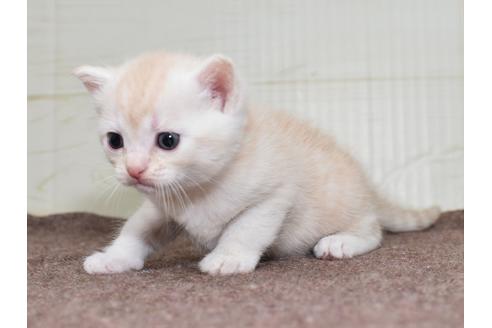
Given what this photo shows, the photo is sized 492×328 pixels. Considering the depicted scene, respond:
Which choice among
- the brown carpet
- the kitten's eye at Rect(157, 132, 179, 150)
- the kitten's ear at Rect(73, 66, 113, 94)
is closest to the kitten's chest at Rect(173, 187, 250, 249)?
the brown carpet

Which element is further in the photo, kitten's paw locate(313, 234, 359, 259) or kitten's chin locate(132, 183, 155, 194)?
kitten's paw locate(313, 234, 359, 259)

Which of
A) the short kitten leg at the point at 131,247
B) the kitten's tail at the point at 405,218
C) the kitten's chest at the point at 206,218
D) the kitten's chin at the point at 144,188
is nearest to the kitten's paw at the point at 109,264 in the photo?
the short kitten leg at the point at 131,247

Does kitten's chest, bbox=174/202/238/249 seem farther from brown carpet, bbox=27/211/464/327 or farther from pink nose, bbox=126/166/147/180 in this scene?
pink nose, bbox=126/166/147/180

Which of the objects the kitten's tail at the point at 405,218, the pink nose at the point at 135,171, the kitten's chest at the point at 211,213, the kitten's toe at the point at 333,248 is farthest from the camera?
the kitten's tail at the point at 405,218

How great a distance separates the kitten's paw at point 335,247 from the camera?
1.83 meters

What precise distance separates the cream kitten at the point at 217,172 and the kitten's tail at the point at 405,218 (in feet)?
0.82

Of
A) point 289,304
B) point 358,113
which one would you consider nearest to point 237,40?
point 358,113

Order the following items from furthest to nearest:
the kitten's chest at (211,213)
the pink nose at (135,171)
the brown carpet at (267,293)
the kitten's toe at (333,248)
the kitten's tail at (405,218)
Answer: the kitten's tail at (405,218) < the kitten's toe at (333,248) < the kitten's chest at (211,213) < the pink nose at (135,171) < the brown carpet at (267,293)

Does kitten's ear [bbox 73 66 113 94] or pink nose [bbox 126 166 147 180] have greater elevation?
kitten's ear [bbox 73 66 113 94]

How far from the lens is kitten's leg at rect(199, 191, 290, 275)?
1.63 metres

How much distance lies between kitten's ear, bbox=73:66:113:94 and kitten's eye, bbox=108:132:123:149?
0.16 meters

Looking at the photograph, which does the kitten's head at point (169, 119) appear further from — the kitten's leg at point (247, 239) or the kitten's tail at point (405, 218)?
the kitten's tail at point (405, 218)

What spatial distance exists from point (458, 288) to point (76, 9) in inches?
71.7

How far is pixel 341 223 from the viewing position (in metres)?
1.98
